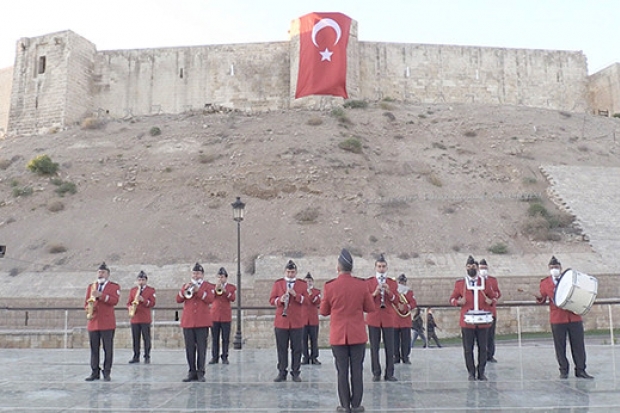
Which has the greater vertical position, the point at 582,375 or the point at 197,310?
the point at 197,310

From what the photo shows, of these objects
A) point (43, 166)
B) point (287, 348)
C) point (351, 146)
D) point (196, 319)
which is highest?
point (351, 146)

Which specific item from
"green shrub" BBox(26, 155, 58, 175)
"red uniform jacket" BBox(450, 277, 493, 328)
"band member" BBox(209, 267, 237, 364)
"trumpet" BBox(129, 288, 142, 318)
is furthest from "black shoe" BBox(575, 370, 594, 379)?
"green shrub" BBox(26, 155, 58, 175)

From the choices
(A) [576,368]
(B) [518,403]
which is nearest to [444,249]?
(A) [576,368]

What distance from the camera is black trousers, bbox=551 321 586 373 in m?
7.15

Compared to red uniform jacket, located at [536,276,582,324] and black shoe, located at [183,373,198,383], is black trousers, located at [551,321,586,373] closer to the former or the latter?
red uniform jacket, located at [536,276,582,324]

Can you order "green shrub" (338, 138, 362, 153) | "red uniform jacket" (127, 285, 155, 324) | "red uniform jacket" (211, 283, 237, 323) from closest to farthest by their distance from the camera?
"red uniform jacket" (211, 283, 237, 323), "red uniform jacket" (127, 285, 155, 324), "green shrub" (338, 138, 362, 153)

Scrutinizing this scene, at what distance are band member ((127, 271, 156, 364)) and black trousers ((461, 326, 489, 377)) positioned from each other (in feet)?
18.2

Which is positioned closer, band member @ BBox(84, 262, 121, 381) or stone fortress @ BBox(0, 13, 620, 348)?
band member @ BBox(84, 262, 121, 381)

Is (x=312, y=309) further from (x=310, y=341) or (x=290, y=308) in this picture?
(x=290, y=308)

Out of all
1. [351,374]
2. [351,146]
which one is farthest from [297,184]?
[351,374]

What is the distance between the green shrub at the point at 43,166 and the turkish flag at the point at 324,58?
15932 millimetres

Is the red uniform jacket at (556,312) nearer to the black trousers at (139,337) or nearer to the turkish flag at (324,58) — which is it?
the black trousers at (139,337)

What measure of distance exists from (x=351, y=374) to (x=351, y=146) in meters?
25.1

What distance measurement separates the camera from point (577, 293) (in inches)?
273
